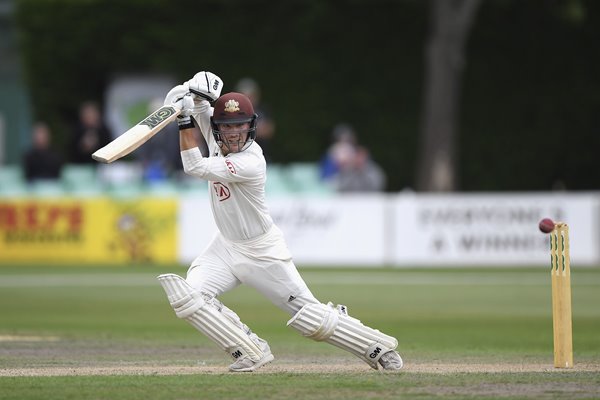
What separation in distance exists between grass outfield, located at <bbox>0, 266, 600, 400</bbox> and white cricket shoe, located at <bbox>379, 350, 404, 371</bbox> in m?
0.06

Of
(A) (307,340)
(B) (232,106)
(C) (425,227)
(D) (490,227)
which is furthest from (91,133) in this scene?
(B) (232,106)

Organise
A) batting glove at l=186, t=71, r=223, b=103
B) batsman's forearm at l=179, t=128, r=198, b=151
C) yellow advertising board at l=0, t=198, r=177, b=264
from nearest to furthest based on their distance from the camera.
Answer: batsman's forearm at l=179, t=128, r=198, b=151 < batting glove at l=186, t=71, r=223, b=103 < yellow advertising board at l=0, t=198, r=177, b=264

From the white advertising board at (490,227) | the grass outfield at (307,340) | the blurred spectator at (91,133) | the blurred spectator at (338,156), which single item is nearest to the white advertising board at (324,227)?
the white advertising board at (490,227)

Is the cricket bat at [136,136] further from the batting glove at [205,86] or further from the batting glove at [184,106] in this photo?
the batting glove at [205,86]

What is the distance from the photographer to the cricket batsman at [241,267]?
709cm

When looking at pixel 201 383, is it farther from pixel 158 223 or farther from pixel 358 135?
pixel 358 135

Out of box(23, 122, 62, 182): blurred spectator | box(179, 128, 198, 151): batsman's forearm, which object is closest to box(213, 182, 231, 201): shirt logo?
box(179, 128, 198, 151): batsman's forearm

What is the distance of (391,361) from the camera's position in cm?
729

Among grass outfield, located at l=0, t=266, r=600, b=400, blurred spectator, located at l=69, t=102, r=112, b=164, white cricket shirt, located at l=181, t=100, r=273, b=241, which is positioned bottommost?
grass outfield, located at l=0, t=266, r=600, b=400

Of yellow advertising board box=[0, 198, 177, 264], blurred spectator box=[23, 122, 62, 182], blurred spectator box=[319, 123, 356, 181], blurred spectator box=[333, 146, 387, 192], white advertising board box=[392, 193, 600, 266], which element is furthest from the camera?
blurred spectator box=[23, 122, 62, 182]

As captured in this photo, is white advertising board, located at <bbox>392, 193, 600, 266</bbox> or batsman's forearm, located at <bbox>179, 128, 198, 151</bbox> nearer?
batsman's forearm, located at <bbox>179, 128, 198, 151</bbox>

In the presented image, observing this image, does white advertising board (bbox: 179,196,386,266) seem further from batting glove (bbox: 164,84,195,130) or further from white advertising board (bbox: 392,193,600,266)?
batting glove (bbox: 164,84,195,130)

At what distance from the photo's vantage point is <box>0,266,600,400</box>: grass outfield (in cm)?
652

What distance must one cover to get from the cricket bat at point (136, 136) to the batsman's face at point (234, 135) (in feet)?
0.98
